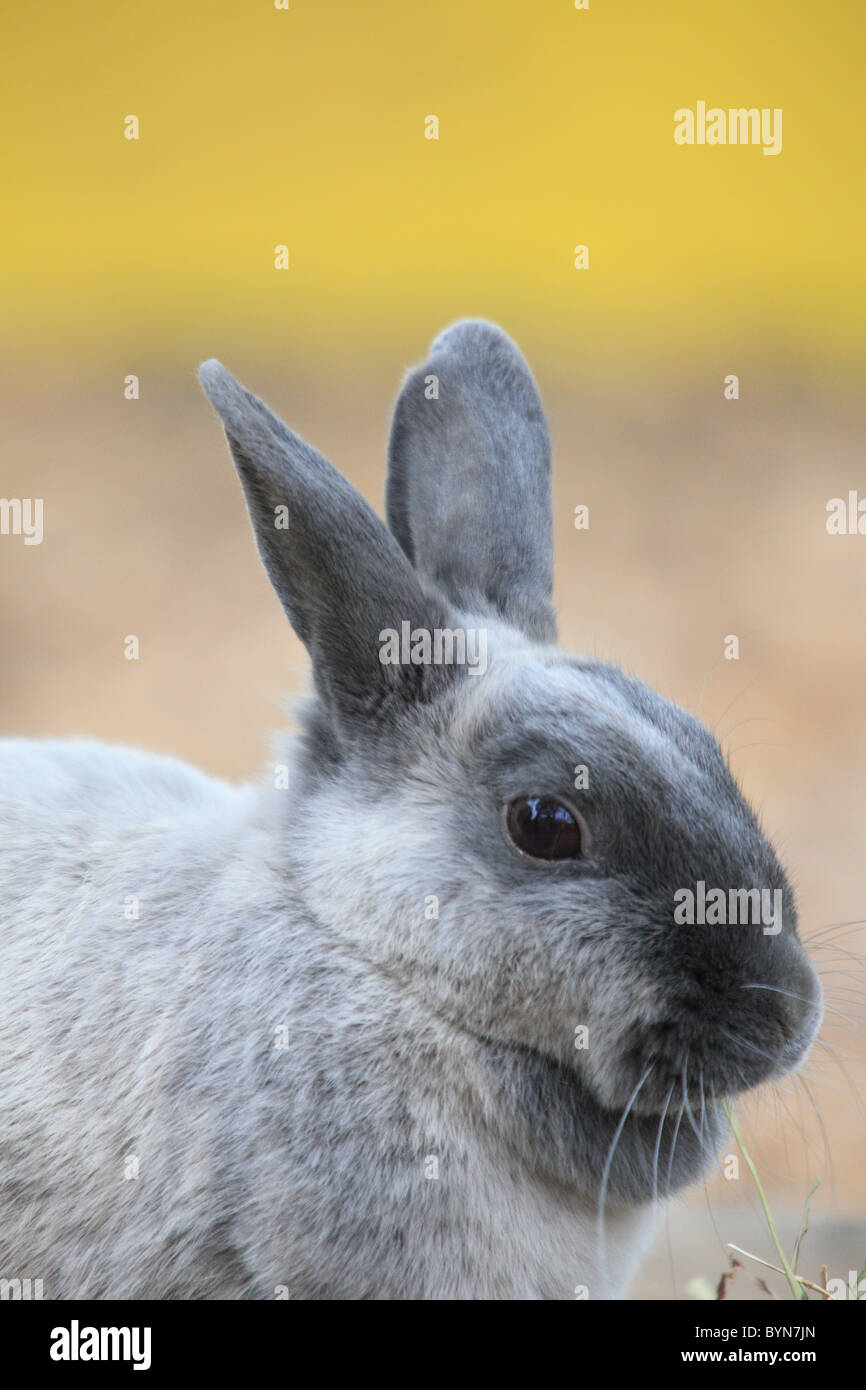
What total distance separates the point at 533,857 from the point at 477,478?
784 mm

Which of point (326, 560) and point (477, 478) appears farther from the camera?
point (477, 478)

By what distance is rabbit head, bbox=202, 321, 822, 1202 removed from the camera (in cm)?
181

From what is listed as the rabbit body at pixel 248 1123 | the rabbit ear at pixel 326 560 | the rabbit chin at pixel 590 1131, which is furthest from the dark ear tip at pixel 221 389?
the rabbit chin at pixel 590 1131

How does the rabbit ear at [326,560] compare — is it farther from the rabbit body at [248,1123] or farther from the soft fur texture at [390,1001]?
the rabbit body at [248,1123]

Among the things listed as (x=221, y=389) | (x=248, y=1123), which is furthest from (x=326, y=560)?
(x=248, y=1123)

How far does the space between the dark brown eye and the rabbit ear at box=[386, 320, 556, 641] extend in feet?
1.81

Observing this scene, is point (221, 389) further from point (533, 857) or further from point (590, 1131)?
point (590, 1131)

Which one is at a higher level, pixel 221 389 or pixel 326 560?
pixel 221 389

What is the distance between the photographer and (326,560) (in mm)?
1932

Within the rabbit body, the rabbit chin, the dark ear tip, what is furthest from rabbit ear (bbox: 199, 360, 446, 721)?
the rabbit chin

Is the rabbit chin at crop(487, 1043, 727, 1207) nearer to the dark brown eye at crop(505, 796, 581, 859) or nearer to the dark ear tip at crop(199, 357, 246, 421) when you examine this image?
the dark brown eye at crop(505, 796, 581, 859)

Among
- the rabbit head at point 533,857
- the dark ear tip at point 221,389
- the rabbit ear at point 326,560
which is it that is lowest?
the rabbit head at point 533,857

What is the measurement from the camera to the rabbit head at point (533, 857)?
71.4 inches

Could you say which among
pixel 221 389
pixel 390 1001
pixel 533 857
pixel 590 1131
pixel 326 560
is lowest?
pixel 590 1131
